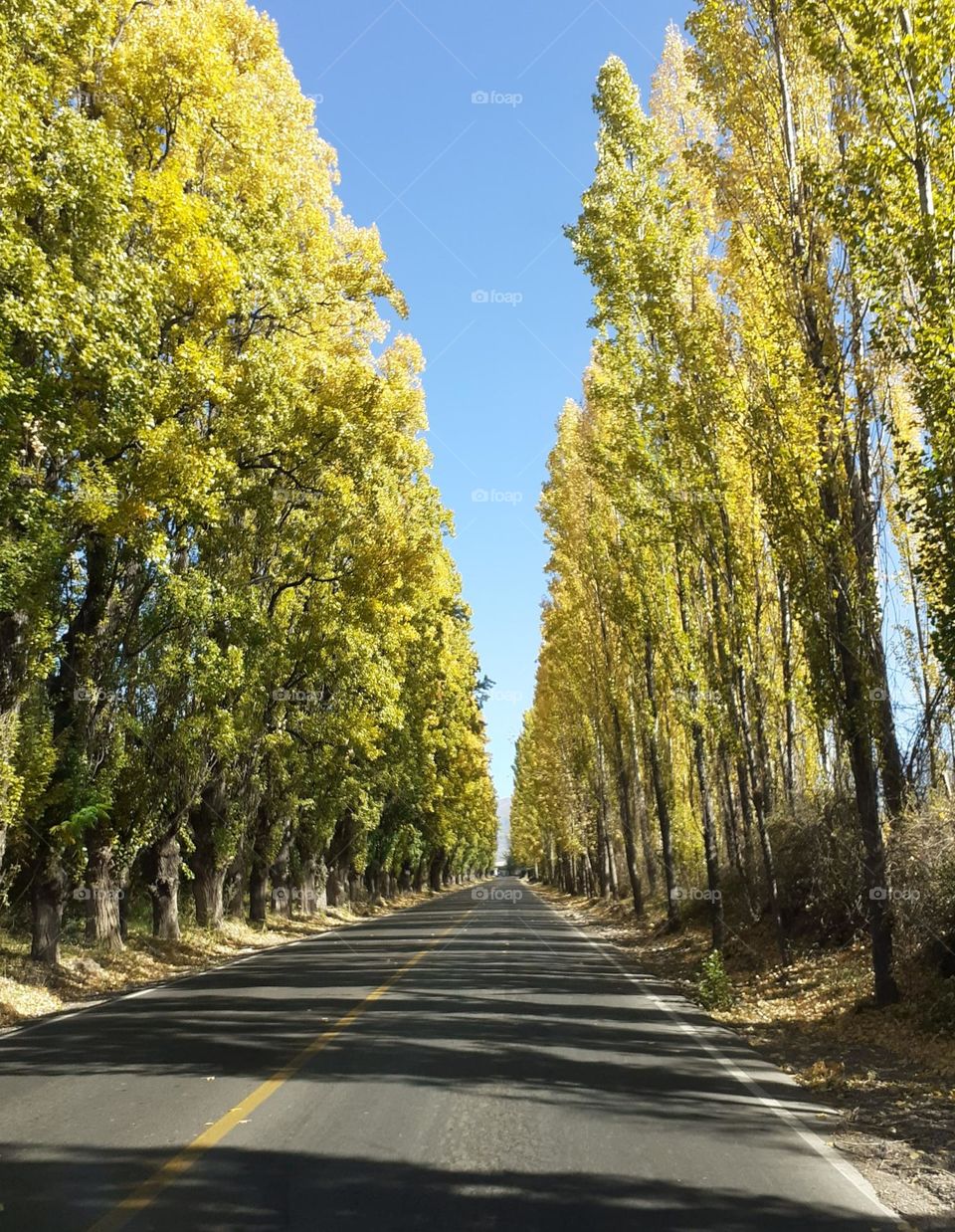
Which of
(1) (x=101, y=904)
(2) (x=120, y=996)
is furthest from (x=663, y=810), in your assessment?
(2) (x=120, y=996)

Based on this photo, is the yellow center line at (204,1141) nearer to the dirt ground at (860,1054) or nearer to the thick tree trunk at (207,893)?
the dirt ground at (860,1054)

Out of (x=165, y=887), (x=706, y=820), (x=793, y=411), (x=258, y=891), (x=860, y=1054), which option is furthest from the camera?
(x=258, y=891)

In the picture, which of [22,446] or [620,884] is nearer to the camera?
[22,446]

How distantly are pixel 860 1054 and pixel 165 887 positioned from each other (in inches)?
596

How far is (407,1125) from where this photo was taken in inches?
257

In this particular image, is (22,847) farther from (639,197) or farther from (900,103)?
(900,103)

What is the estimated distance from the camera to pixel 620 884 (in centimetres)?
4456

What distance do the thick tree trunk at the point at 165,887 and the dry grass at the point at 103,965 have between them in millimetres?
352

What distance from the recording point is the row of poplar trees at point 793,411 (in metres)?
10.4

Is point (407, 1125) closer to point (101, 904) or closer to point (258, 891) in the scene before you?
point (101, 904)

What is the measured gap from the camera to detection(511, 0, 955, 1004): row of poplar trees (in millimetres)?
10359

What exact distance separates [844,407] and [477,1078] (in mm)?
8713

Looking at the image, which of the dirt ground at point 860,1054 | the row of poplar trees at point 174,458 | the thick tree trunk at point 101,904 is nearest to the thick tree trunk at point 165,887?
the row of poplar trees at point 174,458

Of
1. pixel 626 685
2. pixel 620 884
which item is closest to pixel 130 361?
pixel 626 685
